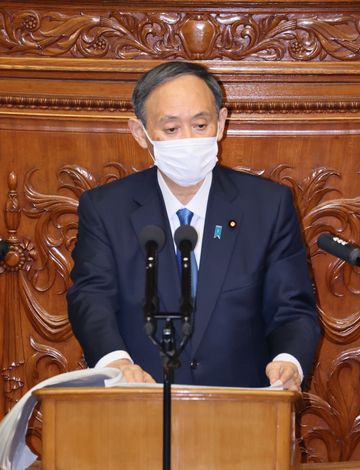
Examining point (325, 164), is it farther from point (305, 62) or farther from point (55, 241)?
point (55, 241)

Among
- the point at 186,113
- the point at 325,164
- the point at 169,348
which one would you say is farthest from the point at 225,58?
the point at 169,348

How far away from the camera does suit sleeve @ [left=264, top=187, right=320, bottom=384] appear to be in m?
2.80

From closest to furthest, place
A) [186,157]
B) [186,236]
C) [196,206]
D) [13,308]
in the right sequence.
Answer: [186,236] → [186,157] → [196,206] → [13,308]

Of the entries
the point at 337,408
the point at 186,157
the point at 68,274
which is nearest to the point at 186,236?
the point at 186,157

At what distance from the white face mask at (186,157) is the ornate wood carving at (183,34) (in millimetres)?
835

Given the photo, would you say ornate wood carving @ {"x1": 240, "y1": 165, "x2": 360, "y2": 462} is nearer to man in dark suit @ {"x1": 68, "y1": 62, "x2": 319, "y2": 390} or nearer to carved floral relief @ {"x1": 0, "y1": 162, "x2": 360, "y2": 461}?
carved floral relief @ {"x1": 0, "y1": 162, "x2": 360, "y2": 461}

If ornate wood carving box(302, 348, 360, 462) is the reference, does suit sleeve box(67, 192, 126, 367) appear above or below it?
above

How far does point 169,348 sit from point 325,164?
183 centimetres

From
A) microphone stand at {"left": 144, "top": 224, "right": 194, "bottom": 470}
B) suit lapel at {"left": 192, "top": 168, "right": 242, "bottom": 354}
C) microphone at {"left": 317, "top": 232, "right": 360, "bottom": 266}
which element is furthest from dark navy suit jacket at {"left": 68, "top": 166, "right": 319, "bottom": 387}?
microphone stand at {"left": 144, "top": 224, "right": 194, "bottom": 470}

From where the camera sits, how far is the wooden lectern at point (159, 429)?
6.98ft

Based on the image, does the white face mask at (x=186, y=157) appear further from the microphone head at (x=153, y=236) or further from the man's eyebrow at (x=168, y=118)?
the microphone head at (x=153, y=236)

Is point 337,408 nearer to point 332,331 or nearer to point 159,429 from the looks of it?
point 332,331

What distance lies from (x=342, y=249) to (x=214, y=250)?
2.45ft

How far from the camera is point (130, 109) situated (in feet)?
12.0
